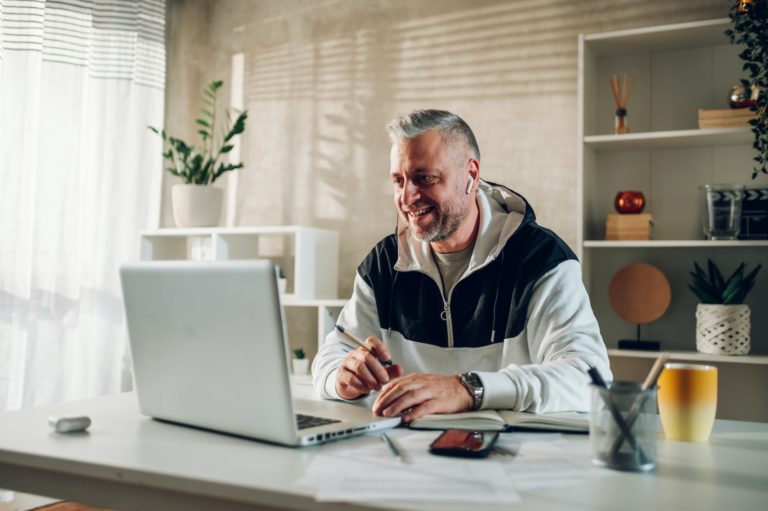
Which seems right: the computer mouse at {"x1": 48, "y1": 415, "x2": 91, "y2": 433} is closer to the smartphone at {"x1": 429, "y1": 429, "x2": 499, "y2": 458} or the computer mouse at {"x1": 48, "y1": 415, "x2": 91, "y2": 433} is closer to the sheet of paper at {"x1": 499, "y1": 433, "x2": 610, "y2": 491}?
the smartphone at {"x1": 429, "y1": 429, "x2": 499, "y2": 458}

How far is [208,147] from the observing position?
13.4 feet

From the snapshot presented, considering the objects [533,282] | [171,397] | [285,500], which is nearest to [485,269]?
[533,282]

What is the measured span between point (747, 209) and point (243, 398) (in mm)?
2268

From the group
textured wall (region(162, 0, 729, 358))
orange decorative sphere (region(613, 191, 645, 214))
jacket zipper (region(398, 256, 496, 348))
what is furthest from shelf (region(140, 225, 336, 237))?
jacket zipper (region(398, 256, 496, 348))

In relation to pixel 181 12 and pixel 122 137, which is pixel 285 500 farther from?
pixel 181 12

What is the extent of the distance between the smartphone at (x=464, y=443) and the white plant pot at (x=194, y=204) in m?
2.64

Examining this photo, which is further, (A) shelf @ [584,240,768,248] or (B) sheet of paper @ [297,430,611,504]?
(A) shelf @ [584,240,768,248]

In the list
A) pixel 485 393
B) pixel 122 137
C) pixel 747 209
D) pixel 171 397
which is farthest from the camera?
pixel 122 137

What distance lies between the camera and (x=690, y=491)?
91cm

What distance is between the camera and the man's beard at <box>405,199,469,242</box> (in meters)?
1.97

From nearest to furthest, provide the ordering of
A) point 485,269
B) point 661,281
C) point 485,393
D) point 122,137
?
point 485,393
point 485,269
point 661,281
point 122,137

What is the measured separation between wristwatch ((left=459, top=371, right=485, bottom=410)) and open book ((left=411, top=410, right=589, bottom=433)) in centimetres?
6

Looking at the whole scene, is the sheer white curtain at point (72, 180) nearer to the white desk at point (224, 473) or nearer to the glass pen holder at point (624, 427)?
the white desk at point (224, 473)

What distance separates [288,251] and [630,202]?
5.63ft
